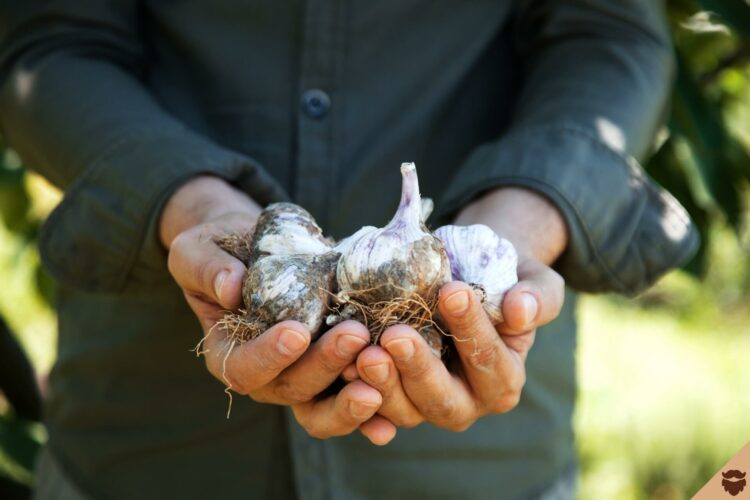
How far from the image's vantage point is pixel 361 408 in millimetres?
792

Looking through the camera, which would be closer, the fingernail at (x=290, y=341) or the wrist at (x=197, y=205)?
the fingernail at (x=290, y=341)

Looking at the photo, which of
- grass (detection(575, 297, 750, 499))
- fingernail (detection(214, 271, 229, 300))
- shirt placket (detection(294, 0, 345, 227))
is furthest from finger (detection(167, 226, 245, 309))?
grass (detection(575, 297, 750, 499))

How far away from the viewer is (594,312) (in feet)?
10.7

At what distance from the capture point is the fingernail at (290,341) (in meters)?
0.77

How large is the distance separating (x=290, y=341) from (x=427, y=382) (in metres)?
0.12

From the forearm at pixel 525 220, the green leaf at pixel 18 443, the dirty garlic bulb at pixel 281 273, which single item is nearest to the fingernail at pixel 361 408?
the dirty garlic bulb at pixel 281 273

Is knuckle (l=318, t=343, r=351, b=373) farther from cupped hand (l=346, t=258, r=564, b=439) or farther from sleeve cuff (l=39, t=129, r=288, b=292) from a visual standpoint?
sleeve cuff (l=39, t=129, r=288, b=292)

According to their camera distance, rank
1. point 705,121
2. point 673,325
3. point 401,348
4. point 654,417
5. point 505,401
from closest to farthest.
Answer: point 401,348, point 505,401, point 705,121, point 654,417, point 673,325

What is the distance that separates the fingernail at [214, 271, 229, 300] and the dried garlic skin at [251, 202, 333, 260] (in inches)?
2.2

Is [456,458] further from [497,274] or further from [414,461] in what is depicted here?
[497,274]

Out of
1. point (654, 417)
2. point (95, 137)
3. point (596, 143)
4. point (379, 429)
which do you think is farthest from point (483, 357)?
point (654, 417)

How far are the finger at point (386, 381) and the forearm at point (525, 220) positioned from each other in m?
0.23

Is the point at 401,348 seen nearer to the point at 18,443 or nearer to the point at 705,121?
the point at 705,121

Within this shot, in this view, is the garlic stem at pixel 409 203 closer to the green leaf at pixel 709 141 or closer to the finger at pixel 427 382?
the finger at pixel 427 382
